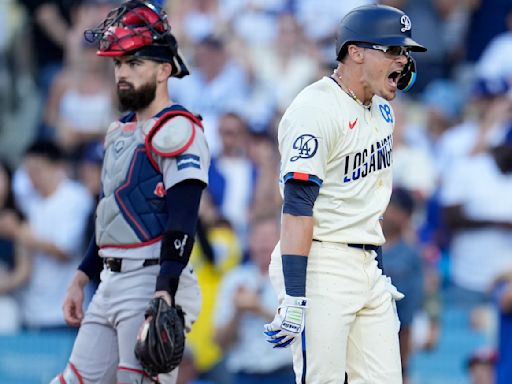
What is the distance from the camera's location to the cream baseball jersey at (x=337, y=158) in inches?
194

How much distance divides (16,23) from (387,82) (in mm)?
8545

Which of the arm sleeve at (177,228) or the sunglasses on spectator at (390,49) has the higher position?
the sunglasses on spectator at (390,49)

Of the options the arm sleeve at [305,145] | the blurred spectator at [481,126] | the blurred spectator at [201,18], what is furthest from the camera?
the blurred spectator at [201,18]

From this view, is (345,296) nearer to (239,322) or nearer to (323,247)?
(323,247)

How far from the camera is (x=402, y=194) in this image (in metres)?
8.61

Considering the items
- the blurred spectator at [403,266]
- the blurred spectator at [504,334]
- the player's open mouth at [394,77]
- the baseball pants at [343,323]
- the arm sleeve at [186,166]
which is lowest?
the blurred spectator at [504,334]

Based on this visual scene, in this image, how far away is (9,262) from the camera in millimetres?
10820

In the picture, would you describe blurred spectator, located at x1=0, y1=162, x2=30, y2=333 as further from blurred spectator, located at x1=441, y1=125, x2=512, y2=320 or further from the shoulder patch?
the shoulder patch

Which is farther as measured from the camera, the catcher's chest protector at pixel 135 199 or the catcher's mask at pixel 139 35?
the catcher's mask at pixel 139 35

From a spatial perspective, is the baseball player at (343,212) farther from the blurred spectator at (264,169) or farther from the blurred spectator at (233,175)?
the blurred spectator at (233,175)

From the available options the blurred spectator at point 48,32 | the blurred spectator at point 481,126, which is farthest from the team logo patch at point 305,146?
→ the blurred spectator at point 48,32

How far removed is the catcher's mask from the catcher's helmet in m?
0.93

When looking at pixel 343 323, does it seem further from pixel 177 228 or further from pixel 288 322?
pixel 177 228

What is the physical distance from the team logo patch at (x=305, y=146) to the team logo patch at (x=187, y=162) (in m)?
0.62
